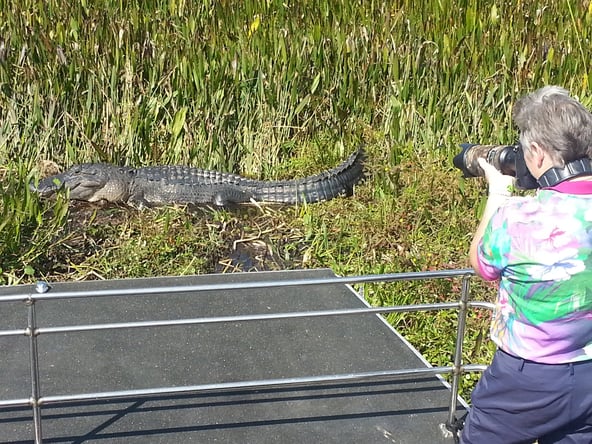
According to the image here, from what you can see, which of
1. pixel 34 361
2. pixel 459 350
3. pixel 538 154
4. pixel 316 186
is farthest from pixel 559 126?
pixel 316 186

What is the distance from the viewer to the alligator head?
17.3 ft

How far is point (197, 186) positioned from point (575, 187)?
3.99m

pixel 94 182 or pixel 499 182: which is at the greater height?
pixel 499 182

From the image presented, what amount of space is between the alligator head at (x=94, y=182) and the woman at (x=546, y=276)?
149 inches

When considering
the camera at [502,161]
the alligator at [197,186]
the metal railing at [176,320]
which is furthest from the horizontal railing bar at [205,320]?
the alligator at [197,186]

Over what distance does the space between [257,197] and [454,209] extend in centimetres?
145

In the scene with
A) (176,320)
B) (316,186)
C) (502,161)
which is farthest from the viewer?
(316,186)

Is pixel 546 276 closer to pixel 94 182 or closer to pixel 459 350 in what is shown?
pixel 459 350

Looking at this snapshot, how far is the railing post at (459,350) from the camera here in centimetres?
250

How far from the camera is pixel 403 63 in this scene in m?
6.01

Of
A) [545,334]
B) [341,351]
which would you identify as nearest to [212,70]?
[341,351]

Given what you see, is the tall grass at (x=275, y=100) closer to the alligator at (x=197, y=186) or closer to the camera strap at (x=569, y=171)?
the alligator at (x=197, y=186)

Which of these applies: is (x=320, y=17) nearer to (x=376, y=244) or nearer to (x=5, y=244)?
(x=376, y=244)

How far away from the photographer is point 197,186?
18.3 ft
